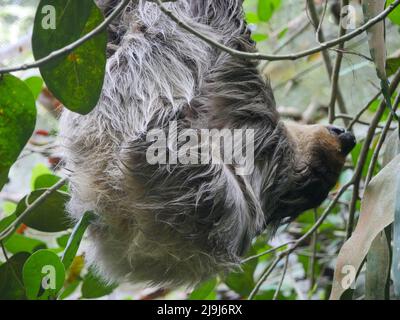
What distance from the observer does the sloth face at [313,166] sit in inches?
125

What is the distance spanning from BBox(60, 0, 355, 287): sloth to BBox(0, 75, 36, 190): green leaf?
591 millimetres

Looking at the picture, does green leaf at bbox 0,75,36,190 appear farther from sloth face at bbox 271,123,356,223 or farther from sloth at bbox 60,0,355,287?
sloth face at bbox 271,123,356,223

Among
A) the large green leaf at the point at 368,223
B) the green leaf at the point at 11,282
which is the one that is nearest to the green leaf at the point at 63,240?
the green leaf at the point at 11,282

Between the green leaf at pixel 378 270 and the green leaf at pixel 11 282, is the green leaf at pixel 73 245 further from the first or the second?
the green leaf at pixel 378 270

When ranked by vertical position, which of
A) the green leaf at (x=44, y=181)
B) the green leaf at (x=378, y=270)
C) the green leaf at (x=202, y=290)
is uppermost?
the green leaf at (x=44, y=181)

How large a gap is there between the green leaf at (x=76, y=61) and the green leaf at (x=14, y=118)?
0.17 metres

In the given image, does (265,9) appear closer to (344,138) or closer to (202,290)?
(344,138)

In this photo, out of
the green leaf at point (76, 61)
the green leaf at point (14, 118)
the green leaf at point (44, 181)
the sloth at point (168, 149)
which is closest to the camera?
the green leaf at point (76, 61)

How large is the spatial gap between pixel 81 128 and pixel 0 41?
521mm

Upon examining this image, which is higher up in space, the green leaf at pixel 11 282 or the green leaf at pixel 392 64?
the green leaf at pixel 392 64

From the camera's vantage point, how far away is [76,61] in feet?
6.29

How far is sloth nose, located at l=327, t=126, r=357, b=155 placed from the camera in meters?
3.13

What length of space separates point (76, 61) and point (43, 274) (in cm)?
77
